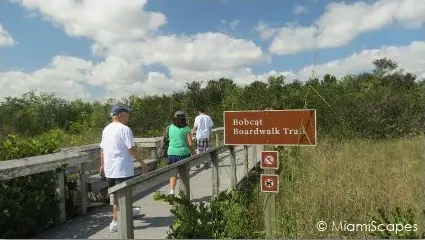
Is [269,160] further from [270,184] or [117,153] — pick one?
[117,153]

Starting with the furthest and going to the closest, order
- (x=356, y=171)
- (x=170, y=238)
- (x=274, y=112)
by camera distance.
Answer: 1. (x=356, y=171)
2. (x=274, y=112)
3. (x=170, y=238)

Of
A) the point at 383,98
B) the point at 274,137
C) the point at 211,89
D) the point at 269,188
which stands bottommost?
the point at 269,188

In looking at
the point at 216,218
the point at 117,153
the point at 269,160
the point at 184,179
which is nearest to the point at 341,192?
the point at 269,160

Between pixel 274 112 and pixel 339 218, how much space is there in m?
1.64

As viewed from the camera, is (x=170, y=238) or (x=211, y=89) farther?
(x=211, y=89)

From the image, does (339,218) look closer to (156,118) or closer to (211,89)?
(156,118)

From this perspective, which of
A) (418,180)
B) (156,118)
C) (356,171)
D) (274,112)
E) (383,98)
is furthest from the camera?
(156,118)

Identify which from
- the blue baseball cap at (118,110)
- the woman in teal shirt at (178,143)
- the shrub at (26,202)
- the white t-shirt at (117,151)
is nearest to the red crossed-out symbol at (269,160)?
the white t-shirt at (117,151)

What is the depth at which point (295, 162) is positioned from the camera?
8578 millimetres

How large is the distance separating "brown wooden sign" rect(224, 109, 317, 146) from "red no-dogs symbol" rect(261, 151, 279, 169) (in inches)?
5.0

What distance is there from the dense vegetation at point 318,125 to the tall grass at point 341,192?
0.02m

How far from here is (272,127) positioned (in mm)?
4891

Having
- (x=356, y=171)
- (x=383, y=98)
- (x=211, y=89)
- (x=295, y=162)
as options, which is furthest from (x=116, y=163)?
(x=211, y=89)

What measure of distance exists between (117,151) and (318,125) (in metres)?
11.3
